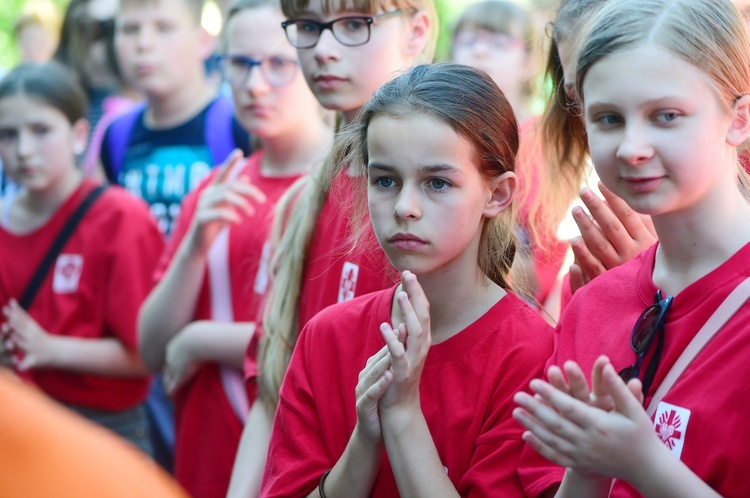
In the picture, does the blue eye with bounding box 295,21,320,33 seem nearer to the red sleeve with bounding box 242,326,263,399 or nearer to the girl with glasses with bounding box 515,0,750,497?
the red sleeve with bounding box 242,326,263,399

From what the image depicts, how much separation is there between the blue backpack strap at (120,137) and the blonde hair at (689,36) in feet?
11.6

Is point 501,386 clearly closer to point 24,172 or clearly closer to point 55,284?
point 55,284

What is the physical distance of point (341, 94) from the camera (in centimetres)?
325

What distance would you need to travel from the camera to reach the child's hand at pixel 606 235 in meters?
2.73

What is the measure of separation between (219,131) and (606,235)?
8.85 feet

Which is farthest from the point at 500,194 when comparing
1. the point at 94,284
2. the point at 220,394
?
the point at 94,284

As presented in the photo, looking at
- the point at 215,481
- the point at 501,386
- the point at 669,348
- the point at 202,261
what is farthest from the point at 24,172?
the point at 669,348

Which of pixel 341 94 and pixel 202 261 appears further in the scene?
pixel 202 261

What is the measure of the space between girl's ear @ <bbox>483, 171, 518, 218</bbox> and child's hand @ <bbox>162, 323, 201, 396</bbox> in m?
1.53

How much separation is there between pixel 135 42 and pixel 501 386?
369 cm

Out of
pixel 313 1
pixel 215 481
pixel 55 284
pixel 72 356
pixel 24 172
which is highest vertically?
pixel 313 1

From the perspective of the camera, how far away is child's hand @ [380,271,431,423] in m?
2.31

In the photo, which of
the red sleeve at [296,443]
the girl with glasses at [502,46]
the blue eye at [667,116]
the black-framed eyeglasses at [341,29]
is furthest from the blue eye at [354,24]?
the girl with glasses at [502,46]

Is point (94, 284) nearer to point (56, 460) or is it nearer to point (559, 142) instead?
point (559, 142)
